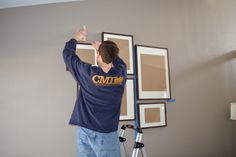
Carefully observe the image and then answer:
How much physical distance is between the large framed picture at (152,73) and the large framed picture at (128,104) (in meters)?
0.13

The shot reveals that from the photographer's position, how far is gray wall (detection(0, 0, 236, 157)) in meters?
2.50

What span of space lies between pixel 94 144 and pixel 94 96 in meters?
0.37

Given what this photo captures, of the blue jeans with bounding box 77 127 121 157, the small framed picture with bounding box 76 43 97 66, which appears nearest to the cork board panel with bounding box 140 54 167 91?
the small framed picture with bounding box 76 43 97 66

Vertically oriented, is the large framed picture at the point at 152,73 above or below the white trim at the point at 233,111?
above

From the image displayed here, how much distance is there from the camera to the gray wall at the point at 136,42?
2.50 meters

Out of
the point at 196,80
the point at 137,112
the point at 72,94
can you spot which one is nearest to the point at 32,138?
the point at 72,94

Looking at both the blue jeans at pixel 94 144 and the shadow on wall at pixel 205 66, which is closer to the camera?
the blue jeans at pixel 94 144

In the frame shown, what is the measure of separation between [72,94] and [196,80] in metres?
1.98

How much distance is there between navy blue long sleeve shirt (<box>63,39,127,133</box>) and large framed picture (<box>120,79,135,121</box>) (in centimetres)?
99

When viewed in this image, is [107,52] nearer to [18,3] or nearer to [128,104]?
[128,104]

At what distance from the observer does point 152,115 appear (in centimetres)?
300

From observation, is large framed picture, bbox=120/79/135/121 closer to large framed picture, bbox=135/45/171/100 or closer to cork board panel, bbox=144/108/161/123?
large framed picture, bbox=135/45/171/100

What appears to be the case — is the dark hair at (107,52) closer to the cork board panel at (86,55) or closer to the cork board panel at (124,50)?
the cork board panel at (86,55)

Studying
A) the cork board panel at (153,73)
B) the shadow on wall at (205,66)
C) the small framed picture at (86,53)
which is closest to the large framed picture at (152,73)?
the cork board panel at (153,73)
